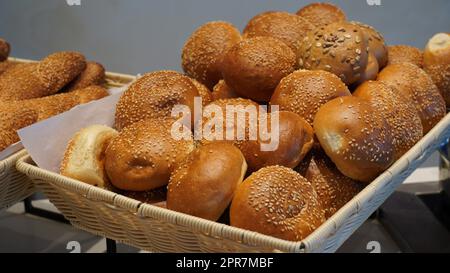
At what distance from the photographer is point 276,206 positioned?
104 cm

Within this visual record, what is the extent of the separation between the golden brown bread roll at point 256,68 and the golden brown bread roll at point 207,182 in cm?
29

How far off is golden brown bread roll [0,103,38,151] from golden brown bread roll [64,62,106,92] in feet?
1.08

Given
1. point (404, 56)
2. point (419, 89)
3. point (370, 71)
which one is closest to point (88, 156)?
point (370, 71)

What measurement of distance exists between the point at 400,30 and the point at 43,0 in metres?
2.13

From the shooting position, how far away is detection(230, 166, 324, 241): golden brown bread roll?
40.3 inches

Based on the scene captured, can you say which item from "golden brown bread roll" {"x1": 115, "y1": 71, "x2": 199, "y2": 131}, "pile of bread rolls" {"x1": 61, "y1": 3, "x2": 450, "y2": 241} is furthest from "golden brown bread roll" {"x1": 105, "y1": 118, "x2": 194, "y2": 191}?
"golden brown bread roll" {"x1": 115, "y1": 71, "x2": 199, "y2": 131}

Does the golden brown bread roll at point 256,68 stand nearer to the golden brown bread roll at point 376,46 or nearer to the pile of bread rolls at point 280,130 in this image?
the pile of bread rolls at point 280,130

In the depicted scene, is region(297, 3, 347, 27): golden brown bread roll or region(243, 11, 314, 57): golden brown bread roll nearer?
region(243, 11, 314, 57): golden brown bread roll

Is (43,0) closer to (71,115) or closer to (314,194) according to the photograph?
(71,115)

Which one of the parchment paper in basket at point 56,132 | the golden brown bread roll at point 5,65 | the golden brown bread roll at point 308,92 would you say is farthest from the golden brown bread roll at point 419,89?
the golden brown bread roll at point 5,65

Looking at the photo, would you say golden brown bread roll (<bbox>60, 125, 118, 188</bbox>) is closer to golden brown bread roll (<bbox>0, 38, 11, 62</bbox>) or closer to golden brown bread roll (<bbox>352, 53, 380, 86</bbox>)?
golden brown bread roll (<bbox>352, 53, 380, 86</bbox>)

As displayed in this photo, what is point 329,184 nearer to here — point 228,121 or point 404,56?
point 228,121

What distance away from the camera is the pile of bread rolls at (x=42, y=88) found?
1.54 meters
